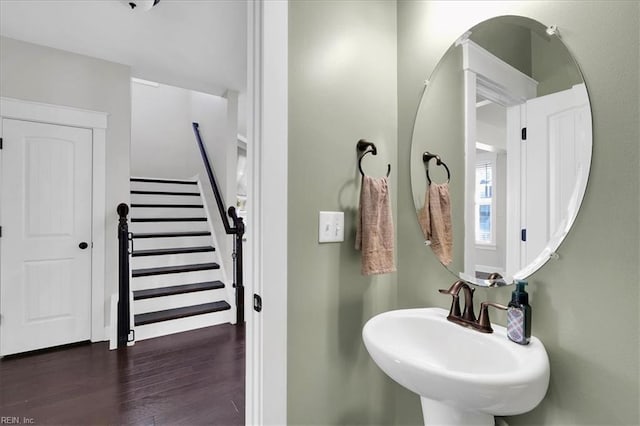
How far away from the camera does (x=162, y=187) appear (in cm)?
481

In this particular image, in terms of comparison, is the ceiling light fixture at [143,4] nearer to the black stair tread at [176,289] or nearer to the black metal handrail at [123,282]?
the black metal handrail at [123,282]

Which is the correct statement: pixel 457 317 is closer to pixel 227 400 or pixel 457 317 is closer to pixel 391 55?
pixel 391 55

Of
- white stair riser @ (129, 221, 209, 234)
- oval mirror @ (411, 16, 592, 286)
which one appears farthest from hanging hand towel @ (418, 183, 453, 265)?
white stair riser @ (129, 221, 209, 234)

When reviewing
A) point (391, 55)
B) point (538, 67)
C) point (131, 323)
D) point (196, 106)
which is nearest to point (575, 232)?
point (538, 67)

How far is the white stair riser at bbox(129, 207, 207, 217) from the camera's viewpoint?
4.29 metres

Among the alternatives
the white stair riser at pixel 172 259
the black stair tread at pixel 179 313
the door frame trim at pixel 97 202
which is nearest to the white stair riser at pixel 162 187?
the white stair riser at pixel 172 259

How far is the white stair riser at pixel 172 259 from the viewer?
3453 mm

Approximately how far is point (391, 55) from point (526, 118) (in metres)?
0.63

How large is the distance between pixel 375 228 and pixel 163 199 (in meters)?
4.34

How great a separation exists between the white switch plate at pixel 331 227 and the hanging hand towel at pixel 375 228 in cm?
7

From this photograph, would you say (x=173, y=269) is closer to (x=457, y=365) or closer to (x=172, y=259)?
(x=172, y=259)

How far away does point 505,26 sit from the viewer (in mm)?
1015

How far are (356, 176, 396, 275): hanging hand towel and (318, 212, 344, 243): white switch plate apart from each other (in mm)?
67

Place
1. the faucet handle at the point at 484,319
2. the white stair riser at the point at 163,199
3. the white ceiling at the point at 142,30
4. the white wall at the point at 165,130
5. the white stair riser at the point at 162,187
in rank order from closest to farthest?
the faucet handle at the point at 484,319
the white ceiling at the point at 142,30
the white stair riser at the point at 163,199
the white stair riser at the point at 162,187
the white wall at the point at 165,130
